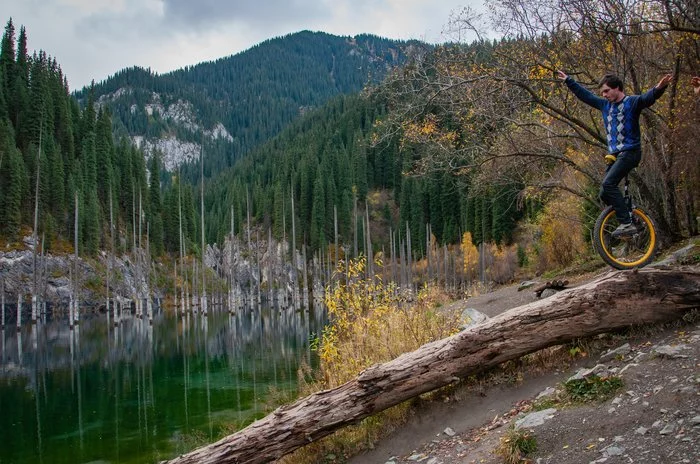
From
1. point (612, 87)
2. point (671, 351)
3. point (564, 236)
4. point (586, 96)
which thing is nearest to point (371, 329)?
point (671, 351)

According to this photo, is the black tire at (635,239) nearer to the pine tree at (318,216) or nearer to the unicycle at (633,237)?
the unicycle at (633,237)

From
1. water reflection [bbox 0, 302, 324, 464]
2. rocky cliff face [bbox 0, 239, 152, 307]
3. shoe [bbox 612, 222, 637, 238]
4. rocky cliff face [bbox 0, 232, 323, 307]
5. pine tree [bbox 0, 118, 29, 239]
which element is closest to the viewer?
shoe [bbox 612, 222, 637, 238]

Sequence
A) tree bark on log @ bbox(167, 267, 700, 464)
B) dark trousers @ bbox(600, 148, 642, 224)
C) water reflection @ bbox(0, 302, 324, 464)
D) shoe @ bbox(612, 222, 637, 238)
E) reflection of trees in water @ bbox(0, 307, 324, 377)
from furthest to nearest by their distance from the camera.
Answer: reflection of trees in water @ bbox(0, 307, 324, 377), water reflection @ bbox(0, 302, 324, 464), shoe @ bbox(612, 222, 637, 238), dark trousers @ bbox(600, 148, 642, 224), tree bark on log @ bbox(167, 267, 700, 464)

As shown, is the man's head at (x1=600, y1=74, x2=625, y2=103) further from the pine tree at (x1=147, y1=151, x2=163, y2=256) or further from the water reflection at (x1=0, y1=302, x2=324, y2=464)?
the pine tree at (x1=147, y1=151, x2=163, y2=256)

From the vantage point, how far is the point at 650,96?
754 cm

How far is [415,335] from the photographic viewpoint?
36.1ft

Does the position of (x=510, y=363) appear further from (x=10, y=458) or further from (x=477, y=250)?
(x=477, y=250)

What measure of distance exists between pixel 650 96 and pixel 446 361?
16.6ft

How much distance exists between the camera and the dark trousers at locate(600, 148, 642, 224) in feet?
26.2

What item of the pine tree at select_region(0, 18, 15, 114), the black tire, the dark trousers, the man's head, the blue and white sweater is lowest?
the black tire

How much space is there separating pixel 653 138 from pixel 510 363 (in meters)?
7.83

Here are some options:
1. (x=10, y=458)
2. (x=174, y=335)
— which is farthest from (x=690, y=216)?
(x=174, y=335)

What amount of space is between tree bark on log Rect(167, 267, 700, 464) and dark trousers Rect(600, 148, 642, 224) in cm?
107

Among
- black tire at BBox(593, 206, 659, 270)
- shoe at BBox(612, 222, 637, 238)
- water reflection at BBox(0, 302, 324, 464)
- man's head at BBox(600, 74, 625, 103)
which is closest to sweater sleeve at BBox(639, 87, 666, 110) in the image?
man's head at BBox(600, 74, 625, 103)
